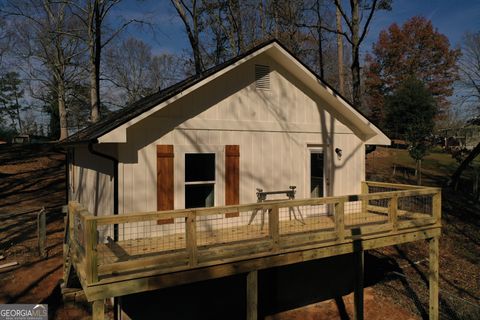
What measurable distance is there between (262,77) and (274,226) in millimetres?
4223

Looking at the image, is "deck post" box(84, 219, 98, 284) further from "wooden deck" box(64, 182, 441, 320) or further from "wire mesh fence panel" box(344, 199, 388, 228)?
"wire mesh fence panel" box(344, 199, 388, 228)

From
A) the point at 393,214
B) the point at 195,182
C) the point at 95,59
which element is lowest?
the point at 393,214

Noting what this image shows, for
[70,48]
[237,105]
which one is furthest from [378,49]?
[237,105]

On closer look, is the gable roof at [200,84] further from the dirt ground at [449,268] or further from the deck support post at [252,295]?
the dirt ground at [449,268]

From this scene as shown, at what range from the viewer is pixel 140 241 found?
7.41 m

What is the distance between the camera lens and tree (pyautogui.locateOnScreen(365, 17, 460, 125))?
1578 inches

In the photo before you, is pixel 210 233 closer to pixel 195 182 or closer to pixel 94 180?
pixel 195 182

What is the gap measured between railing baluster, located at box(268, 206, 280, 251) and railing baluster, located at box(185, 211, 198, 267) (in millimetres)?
1477

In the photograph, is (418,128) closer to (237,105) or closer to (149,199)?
(237,105)

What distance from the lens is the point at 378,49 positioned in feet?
139

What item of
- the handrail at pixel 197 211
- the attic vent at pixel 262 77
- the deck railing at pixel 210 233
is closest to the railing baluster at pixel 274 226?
the deck railing at pixel 210 233

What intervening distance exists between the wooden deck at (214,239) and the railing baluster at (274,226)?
2 cm

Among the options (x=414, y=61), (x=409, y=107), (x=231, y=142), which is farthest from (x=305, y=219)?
(x=414, y=61)

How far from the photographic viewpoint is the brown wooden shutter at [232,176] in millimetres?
8680
